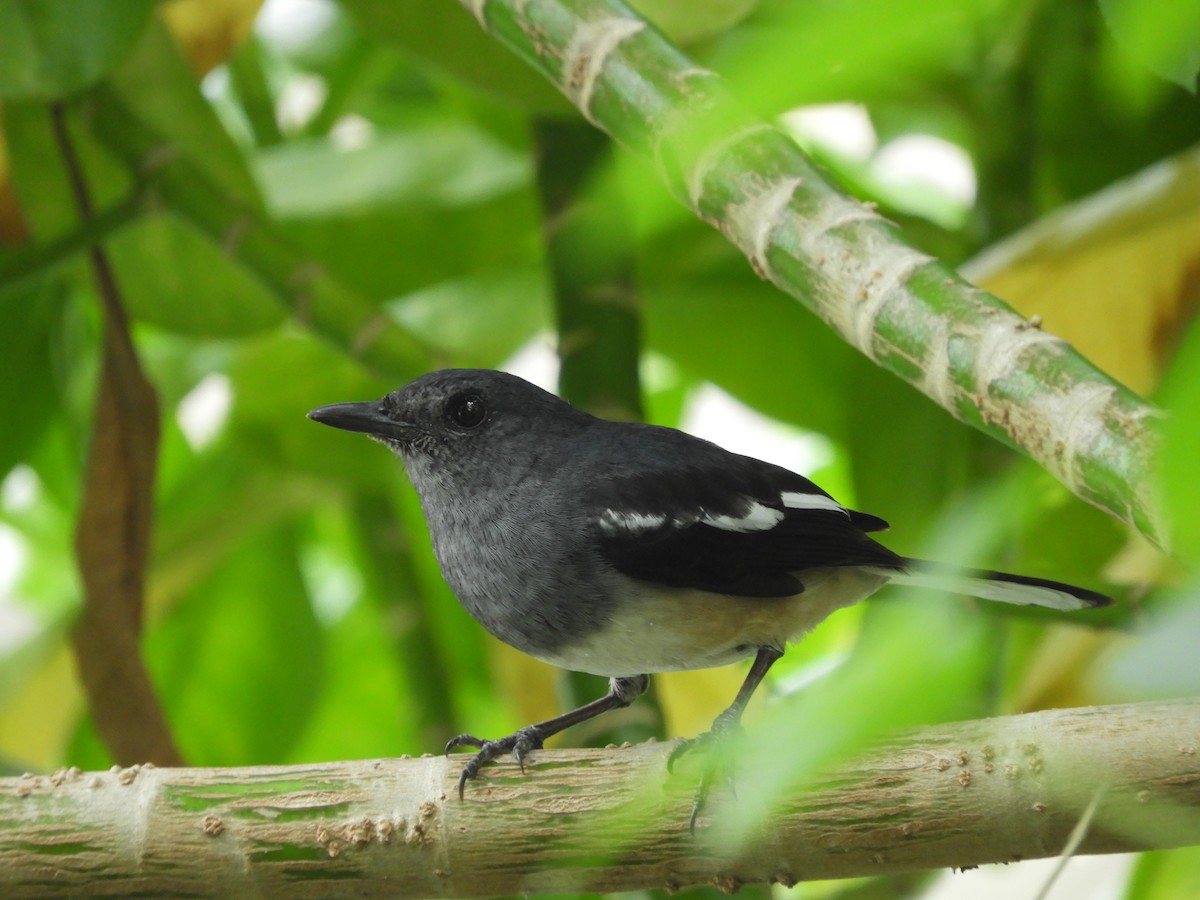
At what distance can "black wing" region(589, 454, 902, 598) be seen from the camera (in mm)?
1200

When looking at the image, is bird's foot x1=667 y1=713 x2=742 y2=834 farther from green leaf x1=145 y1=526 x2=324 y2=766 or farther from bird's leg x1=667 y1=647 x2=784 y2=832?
green leaf x1=145 y1=526 x2=324 y2=766

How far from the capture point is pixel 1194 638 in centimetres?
27

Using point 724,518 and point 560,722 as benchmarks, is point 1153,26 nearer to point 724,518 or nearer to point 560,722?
point 724,518

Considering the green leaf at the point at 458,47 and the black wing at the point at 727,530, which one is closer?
the black wing at the point at 727,530

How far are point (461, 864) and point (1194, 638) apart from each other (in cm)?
80

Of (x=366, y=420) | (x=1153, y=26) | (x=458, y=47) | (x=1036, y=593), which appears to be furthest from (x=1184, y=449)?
(x=458, y=47)

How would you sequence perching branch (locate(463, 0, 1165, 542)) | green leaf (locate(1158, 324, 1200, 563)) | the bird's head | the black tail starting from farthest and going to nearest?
the bird's head
the black tail
perching branch (locate(463, 0, 1165, 542))
green leaf (locate(1158, 324, 1200, 563))

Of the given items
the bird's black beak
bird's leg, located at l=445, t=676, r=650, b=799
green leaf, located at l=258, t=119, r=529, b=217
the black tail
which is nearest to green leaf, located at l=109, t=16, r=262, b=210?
green leaf, located at l=258, t=119, r=529, b=217

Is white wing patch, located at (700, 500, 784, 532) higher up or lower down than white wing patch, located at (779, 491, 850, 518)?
lower down

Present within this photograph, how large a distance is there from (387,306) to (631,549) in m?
1.01

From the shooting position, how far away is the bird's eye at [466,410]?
1357mm

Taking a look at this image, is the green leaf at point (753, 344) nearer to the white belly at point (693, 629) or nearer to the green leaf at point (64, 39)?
the white belly at point (693, 629)

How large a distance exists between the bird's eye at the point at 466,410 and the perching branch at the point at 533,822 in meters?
0.43

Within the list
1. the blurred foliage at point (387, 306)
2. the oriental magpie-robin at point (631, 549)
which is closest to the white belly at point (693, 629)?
the oriental magpie-robin at point (631, 549)
